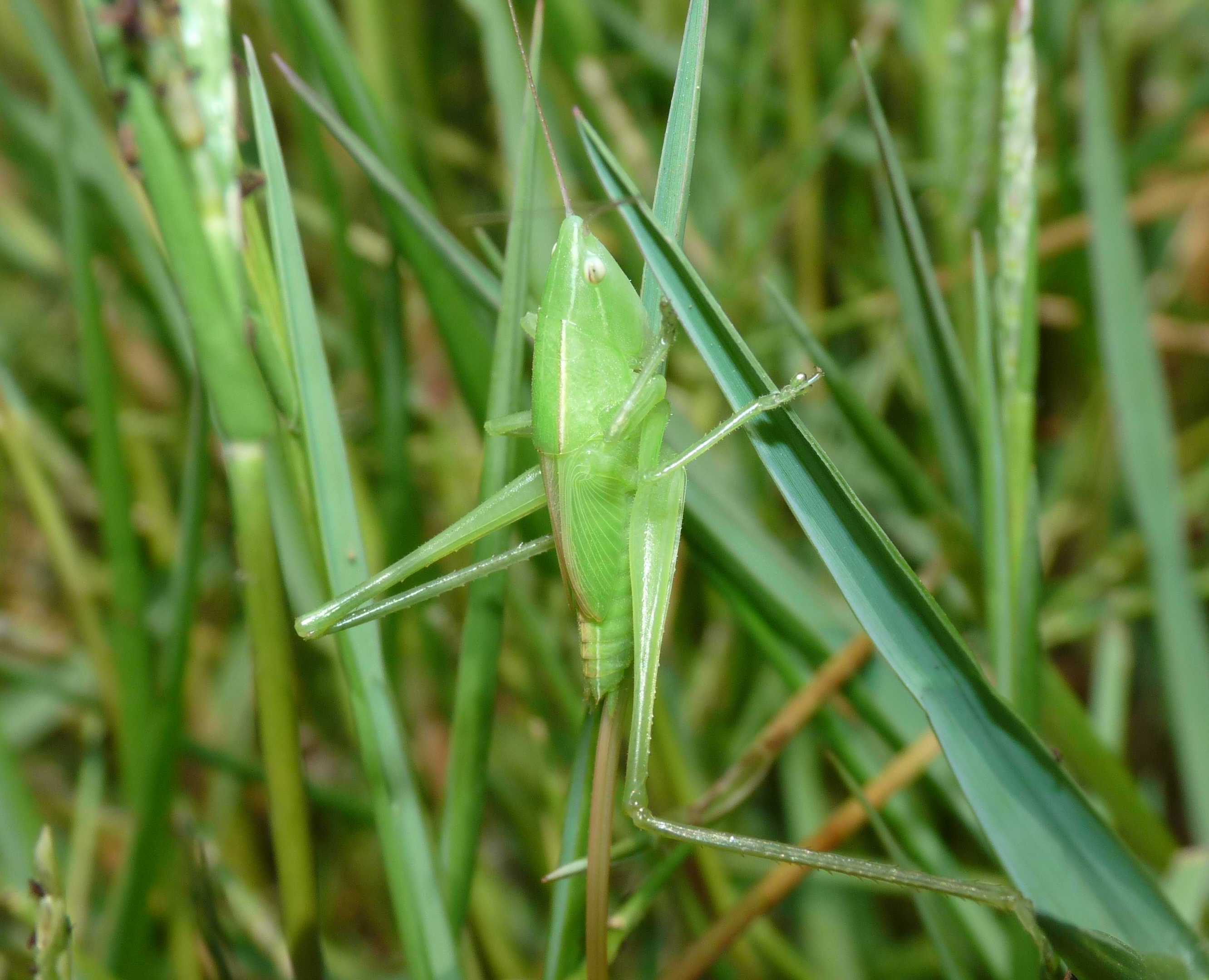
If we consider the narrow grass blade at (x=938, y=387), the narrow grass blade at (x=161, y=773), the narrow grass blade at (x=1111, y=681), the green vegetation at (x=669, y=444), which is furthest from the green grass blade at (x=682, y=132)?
the narrow grass blade at (x=1111, y=681)

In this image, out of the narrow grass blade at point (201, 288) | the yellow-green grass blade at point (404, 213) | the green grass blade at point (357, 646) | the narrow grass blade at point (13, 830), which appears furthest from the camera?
the narrow grass blade at point (13, 830)

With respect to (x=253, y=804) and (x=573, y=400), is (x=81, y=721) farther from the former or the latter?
(x=573, y=400)

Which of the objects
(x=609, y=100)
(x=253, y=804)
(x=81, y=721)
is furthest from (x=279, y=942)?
(x=609, y=100)

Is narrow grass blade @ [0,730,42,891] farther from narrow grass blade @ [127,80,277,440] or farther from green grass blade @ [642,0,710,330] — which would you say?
green grass blade @ [642,0,710,330]

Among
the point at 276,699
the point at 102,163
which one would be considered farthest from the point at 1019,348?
the point at 102,163

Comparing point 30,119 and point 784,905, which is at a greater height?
point 30,119

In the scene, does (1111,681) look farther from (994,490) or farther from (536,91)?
(536,91)

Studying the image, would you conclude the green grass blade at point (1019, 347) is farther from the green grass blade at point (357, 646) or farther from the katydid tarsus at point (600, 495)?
the green grass blade at point (357, 646)
